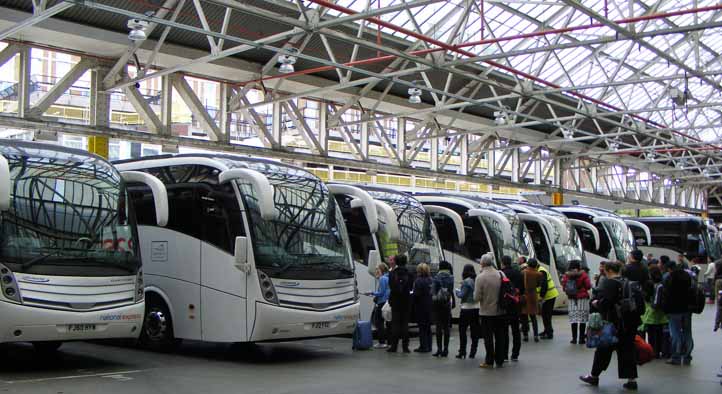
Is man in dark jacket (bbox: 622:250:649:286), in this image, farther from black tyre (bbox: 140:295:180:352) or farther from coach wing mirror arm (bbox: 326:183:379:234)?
black tyre (bbox: 140:295:180:352)

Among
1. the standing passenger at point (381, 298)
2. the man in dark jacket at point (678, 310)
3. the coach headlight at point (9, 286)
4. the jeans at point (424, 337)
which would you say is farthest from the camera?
the standing passenger at point (381, 298)

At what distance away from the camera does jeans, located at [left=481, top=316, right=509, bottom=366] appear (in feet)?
36.9

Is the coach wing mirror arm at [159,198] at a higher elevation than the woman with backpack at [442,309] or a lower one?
higher

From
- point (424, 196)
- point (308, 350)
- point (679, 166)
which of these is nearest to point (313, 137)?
point (424, 196)

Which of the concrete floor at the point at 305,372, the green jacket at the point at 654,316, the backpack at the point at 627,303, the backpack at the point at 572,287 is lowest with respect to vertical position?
the concrete floor at the point at 305,372

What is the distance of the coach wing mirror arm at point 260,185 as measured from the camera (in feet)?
35.6

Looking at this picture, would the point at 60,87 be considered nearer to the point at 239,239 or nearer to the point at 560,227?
the point at 239,239

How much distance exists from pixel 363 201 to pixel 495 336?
335cm

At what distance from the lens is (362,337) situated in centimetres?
1345

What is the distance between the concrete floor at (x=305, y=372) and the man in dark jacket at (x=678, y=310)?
32cm

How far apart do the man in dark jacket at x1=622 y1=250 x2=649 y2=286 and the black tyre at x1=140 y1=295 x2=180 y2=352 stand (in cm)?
639

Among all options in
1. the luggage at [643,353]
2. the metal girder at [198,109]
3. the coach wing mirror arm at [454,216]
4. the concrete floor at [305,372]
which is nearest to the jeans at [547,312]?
the concrete floor at [305,372]

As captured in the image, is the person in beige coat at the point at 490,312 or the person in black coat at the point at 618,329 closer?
the person in black coat at the point at 618,329

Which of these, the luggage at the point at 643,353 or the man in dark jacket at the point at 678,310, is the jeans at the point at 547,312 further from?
the luggage at the point at 643,353
